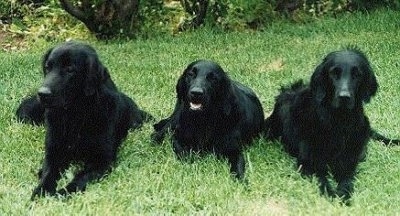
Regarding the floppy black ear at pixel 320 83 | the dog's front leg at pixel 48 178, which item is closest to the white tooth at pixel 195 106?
the floppy black ear at pixel 320 83

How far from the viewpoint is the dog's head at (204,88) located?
17.4 feet

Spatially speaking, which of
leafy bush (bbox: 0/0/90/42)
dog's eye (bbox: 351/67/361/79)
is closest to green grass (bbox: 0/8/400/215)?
dog's eye (bbox: 351/67/361/79)

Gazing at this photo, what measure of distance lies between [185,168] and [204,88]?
0.60 m

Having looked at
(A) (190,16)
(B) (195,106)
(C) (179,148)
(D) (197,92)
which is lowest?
(A) (190,16)

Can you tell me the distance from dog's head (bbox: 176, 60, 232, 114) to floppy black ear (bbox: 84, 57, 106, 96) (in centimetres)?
66

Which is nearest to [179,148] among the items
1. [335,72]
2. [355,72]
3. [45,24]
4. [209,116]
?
[209,116]

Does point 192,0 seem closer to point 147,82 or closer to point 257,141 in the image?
point 147,82

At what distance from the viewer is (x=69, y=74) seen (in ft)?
16.4

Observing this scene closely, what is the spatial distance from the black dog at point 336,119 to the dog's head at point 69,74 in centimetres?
156

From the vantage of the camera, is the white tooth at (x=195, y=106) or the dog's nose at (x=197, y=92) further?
the white tooth at (x=195, y=106)

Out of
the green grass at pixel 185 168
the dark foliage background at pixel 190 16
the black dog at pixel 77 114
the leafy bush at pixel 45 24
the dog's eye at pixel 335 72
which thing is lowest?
the leafy bush at pixel 45 24

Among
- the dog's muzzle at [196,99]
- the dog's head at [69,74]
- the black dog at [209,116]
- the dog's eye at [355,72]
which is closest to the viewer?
the dog's head at [69,74]

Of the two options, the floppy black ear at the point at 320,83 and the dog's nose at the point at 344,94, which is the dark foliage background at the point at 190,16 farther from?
the dog's nose at the point at 344,94

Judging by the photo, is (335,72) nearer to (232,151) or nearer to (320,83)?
(320,83)
